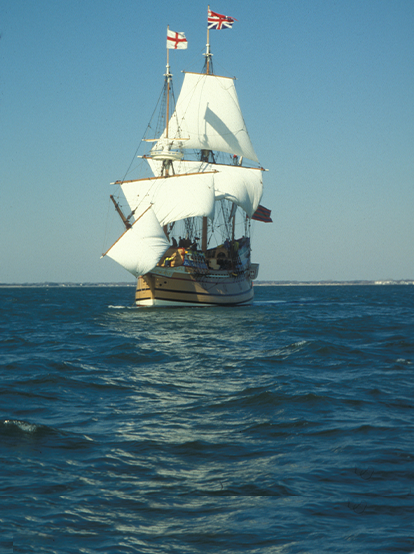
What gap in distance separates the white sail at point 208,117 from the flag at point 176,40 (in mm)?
9636

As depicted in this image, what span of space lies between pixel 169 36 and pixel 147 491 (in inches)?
2263

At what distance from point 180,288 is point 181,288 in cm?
10

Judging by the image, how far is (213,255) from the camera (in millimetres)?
61688

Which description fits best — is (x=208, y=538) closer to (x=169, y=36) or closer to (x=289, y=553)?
(x=289, y=553)

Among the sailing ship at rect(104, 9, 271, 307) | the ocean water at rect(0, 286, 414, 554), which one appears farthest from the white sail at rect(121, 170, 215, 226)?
the ocean water at rect(0, 286, 414, 554)

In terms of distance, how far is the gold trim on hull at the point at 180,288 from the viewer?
50.4 metres

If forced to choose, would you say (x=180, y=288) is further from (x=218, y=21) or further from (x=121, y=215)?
(x=218, y=21)

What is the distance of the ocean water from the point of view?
21.2ft

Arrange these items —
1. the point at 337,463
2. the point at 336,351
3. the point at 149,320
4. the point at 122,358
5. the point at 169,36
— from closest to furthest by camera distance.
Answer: the point at 337,463
the point at 122,358
the point at 336,351
the point at 149,320
the point at 169,36

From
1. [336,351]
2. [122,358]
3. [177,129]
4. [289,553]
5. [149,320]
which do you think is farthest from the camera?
[177,129]

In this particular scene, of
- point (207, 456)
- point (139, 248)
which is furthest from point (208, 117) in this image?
point (207, 456)

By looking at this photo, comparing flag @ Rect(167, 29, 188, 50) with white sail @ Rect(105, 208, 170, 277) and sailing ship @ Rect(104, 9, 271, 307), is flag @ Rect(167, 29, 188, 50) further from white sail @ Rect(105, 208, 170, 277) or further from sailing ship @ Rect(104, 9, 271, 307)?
white sail @ Rect(105, 208, 170, 277)

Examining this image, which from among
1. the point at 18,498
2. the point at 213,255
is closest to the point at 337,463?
the point at 18,498

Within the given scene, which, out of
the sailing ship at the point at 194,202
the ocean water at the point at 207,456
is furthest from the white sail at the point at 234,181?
the ocean water at the point at 207,456
